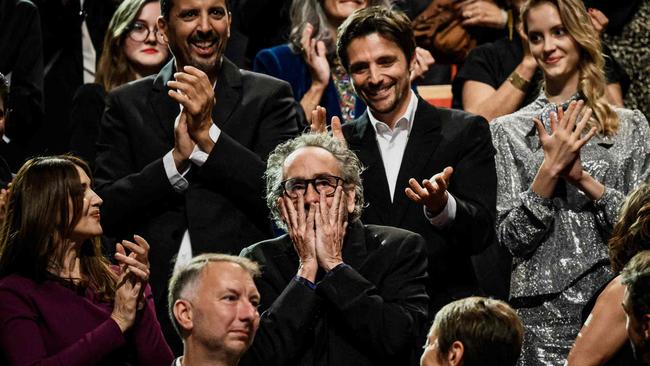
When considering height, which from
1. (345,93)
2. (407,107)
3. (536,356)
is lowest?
(536,356)

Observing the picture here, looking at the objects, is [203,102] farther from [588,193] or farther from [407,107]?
[588,193]

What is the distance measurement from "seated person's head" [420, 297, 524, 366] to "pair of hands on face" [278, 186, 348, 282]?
468 mm

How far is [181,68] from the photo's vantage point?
16.6 feet

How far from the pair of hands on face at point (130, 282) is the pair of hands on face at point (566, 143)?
61.6 inches

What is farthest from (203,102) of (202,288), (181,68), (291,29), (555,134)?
(291,29)

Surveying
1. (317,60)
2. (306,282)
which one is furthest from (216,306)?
(317,60)

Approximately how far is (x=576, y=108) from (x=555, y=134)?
0.13 m

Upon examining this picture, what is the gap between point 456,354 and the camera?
391cm

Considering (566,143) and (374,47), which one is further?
(374,47)

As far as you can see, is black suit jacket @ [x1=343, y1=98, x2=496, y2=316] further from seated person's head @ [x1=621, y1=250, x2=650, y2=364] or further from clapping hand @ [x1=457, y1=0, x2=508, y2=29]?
clapping hand @ [x1=457, y1=0, x2=508, y2=29]

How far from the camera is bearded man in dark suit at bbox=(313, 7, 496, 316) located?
4734 mm

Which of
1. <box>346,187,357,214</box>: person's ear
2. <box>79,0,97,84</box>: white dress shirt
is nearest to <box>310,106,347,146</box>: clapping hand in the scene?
<box>346,187,357,214</box>: person's ear

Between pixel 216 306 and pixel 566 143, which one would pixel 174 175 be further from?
pixel 566 143

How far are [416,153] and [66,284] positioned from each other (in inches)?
54.9
